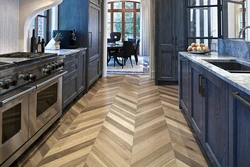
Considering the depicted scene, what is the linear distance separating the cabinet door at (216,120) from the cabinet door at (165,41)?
372cm

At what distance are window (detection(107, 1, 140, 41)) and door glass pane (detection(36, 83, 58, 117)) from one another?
11359 mm

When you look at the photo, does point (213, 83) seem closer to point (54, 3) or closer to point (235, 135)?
point (235, 135)

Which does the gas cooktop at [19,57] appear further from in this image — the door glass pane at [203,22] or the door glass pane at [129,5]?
the door glass pane at [129,5]

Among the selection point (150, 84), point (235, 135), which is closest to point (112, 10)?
point (150, 84)

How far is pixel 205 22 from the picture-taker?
384 centimetres

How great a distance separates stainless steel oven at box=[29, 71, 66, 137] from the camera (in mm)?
2240

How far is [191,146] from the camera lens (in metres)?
2.43

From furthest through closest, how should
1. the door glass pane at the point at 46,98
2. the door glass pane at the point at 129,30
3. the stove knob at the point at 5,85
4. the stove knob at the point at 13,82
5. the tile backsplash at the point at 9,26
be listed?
the door glass pane at the point at 129,30
the tile backsplash at the point at 9,26
the door glass pane at the point at 46,98
the stove knob at the point at 13,82
the stove knob at the point at 5,85

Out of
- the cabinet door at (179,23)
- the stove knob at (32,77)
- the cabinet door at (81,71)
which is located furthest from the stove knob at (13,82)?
the cabinet door at (179,23)

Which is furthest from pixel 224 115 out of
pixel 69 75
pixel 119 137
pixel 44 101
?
pixel 69 75

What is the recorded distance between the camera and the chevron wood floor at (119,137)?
212 cm

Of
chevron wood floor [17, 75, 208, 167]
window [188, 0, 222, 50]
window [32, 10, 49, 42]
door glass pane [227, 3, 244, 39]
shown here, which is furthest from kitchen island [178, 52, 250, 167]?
window [32, 10, 49, 42]

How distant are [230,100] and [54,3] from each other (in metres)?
2.67

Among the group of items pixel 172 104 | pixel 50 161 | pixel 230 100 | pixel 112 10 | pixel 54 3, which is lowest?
pixel 50 161
